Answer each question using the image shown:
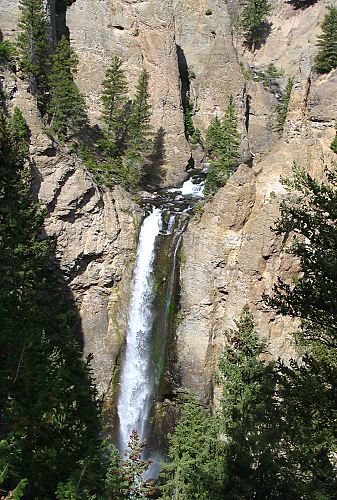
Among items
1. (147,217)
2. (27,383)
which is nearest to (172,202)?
(147,217)

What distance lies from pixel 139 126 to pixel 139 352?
703 inches

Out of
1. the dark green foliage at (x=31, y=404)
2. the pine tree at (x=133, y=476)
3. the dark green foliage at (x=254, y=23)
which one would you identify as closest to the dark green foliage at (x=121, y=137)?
the dark green foliage at (x=31, y=404)

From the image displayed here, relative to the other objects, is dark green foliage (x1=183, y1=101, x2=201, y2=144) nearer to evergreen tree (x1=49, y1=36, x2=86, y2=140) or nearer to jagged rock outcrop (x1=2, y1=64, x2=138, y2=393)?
evergreen tree (x1=49, y1=36, x2=86, y2=140)

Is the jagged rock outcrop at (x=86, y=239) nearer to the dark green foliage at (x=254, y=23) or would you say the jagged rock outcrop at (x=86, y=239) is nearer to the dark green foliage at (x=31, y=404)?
the dark green foliage at (x=31, y=404)

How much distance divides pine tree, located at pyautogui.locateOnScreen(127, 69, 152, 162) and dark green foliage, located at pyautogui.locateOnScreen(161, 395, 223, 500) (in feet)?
69.8

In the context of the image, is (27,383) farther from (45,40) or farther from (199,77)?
(199,77)

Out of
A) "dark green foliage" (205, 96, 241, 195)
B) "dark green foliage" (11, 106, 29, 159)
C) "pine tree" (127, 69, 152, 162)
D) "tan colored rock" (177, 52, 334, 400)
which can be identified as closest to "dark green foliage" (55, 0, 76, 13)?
"pine tree" (127, 69, 152, 162)

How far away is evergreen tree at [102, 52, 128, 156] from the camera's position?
32.8m

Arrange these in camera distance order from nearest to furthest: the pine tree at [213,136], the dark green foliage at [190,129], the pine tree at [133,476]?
the pine tree at [133,476] < the pine tree at [213,136] < the dark green foliage at [190,129]

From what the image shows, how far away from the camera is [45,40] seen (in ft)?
102

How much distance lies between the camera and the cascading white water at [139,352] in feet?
78.4

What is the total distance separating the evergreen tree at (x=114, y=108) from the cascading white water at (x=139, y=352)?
10.9 metres

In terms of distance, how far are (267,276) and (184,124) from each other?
21.4 meters

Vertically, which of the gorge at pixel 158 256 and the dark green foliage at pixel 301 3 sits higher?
the dark green foliage at pixel 301 3
